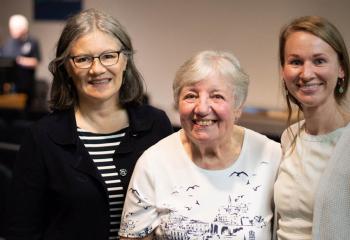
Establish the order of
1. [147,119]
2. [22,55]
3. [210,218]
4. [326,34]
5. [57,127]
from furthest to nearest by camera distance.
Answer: [22,55] < [147,119] < [57,127] < [210,218] < [326,34]

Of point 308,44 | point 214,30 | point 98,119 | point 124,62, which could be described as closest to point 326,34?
point 308,44

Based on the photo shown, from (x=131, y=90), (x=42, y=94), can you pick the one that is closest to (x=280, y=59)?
(x=131, y=90)

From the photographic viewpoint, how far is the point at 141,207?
1.58 metres

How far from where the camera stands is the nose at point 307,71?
4.74 feet

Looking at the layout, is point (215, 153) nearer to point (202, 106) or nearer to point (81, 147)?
point (202, 106)

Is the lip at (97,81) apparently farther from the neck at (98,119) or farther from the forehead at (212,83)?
the forehead at (212,83)

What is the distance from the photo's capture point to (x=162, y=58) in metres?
6.85

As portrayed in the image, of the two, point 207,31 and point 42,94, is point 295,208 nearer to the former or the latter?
point 207,31

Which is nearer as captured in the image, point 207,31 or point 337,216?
point 337,216

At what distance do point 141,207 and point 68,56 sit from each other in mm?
596

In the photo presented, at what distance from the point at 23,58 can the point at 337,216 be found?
625cm

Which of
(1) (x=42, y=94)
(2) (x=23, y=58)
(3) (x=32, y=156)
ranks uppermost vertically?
(3) (x=32, y=156)

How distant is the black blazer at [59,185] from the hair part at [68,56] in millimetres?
83

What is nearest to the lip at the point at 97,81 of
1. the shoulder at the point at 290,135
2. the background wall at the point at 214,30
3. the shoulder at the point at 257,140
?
the shoulder at the point at 257,140
